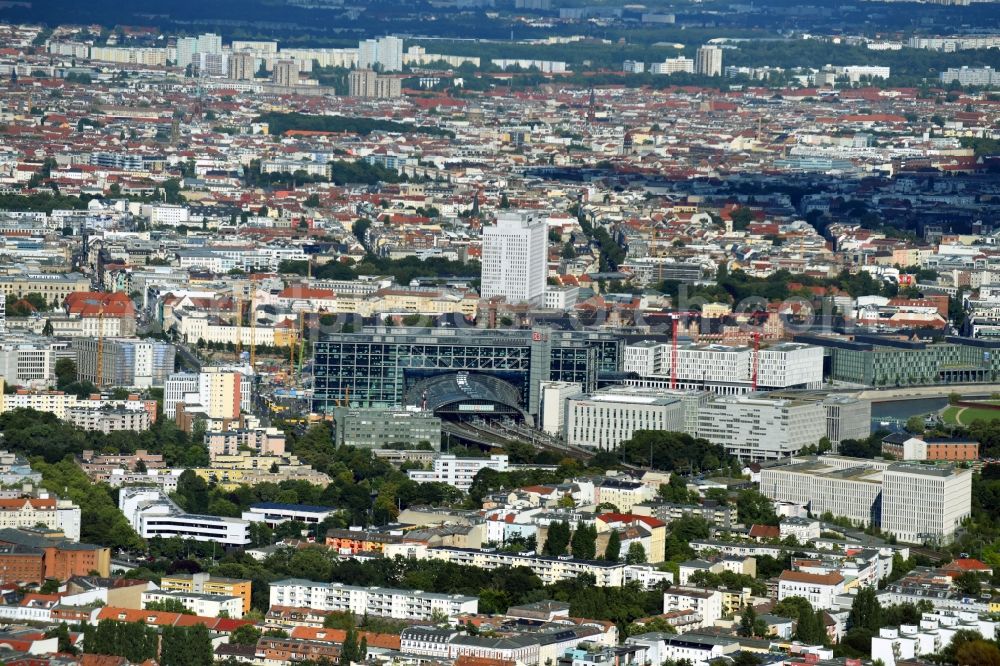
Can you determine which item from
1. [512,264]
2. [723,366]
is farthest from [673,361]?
[512,264]

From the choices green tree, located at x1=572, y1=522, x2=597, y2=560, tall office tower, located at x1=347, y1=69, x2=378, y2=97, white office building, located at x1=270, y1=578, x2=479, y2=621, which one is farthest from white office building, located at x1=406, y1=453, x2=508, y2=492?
tall office tower, located at x1=347, y1=69, x2=378, y2=97

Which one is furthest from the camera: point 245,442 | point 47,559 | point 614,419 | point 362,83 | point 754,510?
point 362,83

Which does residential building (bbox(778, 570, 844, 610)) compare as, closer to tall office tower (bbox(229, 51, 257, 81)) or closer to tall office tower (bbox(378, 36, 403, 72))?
tall office tower (bbox(229, 51, 257, 81))

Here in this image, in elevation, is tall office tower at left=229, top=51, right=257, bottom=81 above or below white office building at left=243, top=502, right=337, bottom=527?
above

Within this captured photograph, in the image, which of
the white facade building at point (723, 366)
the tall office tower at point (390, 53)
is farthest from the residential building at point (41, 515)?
the tall office tower at point (390, 53)

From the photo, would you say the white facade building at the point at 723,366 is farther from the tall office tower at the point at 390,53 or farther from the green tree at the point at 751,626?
the tall office tower at the point at 390,53

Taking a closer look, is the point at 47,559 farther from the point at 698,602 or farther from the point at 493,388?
the point at 493,388

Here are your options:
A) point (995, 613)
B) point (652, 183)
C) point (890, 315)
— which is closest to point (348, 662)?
point (995, 613)
